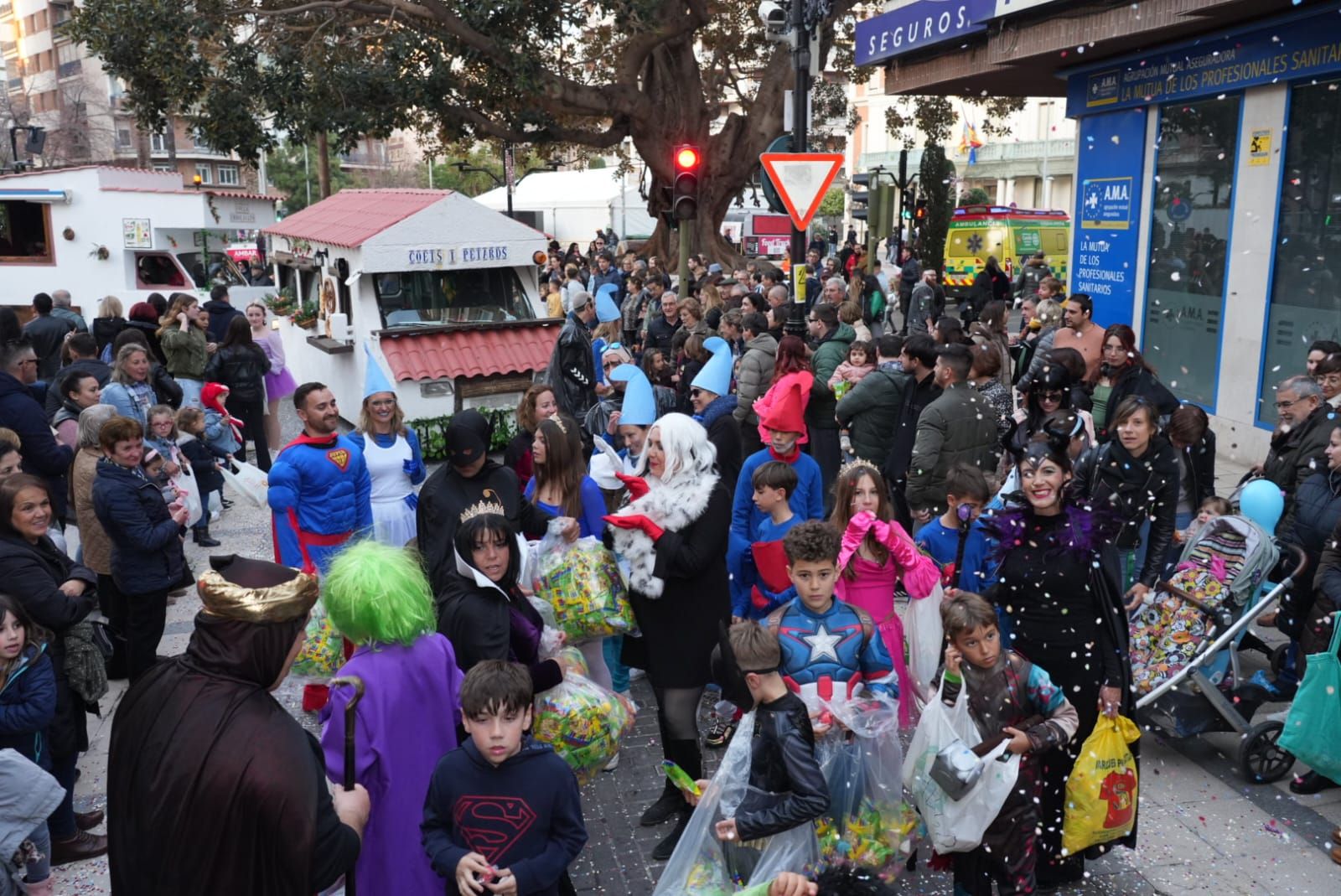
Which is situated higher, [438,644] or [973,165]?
[973,165]

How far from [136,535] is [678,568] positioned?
9.50 ft

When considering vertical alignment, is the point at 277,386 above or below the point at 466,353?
below

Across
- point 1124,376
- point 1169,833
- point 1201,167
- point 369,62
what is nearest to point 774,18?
point 1124,376

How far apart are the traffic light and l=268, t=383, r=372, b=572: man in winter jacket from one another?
6026 millimetres

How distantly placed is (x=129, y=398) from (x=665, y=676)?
546cm

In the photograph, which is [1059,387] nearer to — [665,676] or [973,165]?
[665,676]

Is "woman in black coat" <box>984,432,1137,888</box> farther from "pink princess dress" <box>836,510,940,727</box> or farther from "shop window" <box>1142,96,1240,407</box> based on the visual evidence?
"shop window" <box>1142,96,1240,407</box>

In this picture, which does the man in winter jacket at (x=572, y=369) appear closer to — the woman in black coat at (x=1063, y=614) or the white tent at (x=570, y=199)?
the woman in black coat at (x=1063, y=614)

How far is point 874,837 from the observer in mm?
3814

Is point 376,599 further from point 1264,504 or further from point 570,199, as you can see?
point 570,199

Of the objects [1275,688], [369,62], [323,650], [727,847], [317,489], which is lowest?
[1275,688]

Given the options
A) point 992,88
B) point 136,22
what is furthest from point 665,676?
point 136,22

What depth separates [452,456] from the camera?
519cm

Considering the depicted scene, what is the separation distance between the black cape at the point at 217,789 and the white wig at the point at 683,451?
7.40ft
